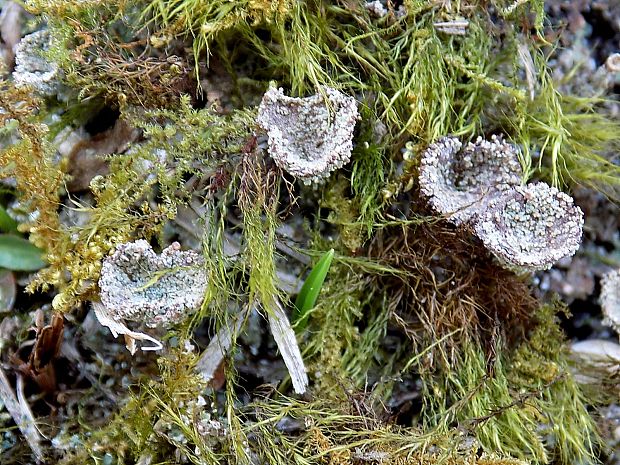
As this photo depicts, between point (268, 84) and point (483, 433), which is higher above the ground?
point (268, 84)

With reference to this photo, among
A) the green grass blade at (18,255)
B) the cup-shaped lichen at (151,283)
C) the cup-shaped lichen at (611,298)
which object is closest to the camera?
the cup-shaped lichen at (151,283)

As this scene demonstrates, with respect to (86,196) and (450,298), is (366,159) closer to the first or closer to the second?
(450,298)

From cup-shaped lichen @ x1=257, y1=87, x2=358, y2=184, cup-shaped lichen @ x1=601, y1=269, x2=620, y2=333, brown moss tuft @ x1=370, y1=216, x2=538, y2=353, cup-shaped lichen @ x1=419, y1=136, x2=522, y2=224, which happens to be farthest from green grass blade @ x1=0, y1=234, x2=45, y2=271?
cup-shaped lichen @ x1=601, y1=269, x2=620, y2=333

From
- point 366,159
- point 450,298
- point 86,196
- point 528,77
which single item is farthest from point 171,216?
point 528,77

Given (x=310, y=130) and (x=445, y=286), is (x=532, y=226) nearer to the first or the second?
(x=445, y=286)

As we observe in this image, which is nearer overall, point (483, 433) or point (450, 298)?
point (483, 433)

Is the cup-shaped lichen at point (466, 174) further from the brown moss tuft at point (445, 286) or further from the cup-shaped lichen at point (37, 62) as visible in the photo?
the cup-shaped lichen at point (37, 62)

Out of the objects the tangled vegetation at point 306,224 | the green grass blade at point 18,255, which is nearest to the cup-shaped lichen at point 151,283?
the tangled vegetation at point 306,224
